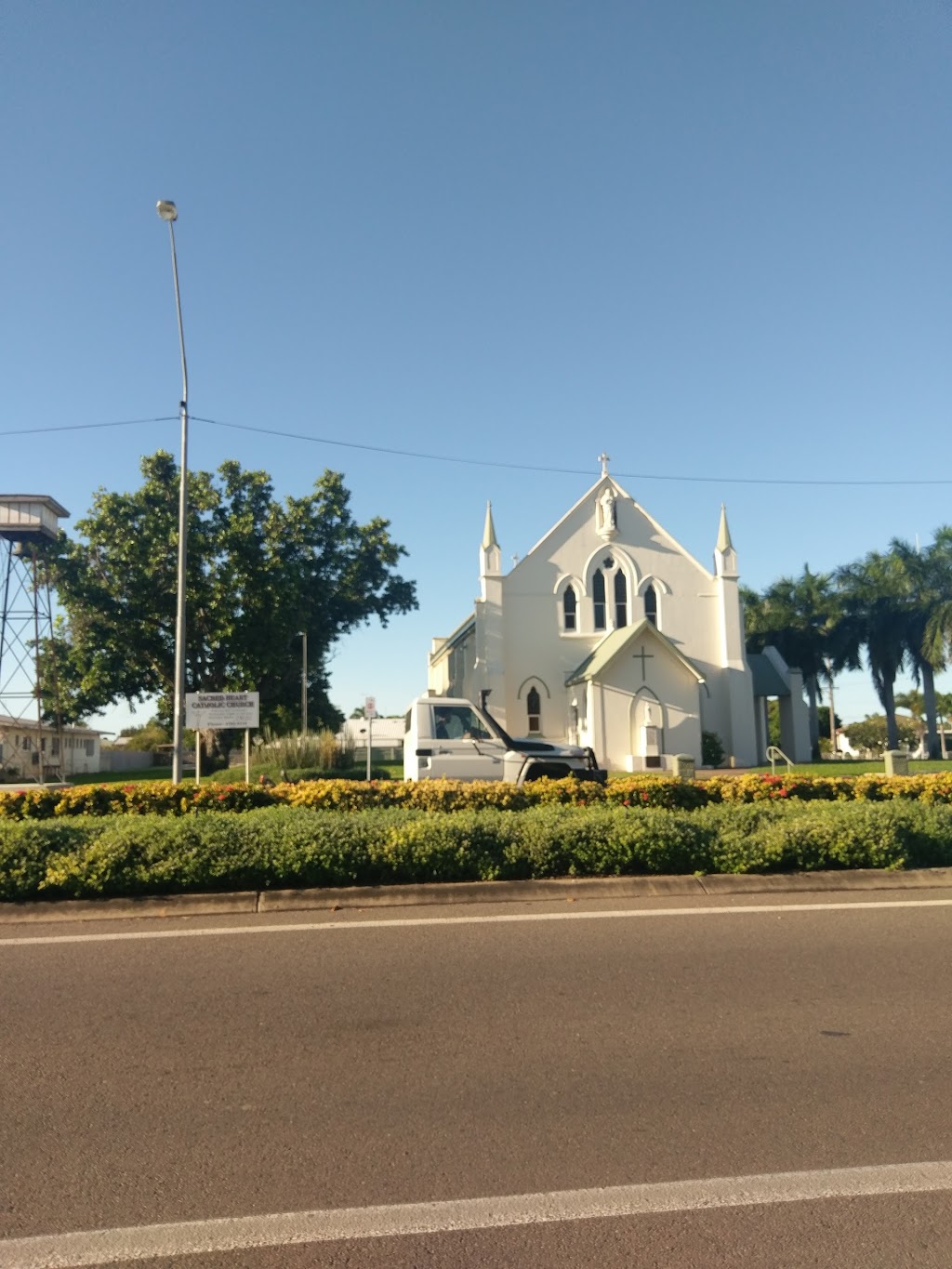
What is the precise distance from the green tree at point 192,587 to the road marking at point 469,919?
91.4ft

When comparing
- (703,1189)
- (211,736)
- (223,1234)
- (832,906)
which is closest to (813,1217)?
(703,1189)

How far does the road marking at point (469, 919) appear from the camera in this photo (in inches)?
291

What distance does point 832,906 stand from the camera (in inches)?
326

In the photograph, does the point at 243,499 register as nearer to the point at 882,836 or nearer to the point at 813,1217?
the point at 882,836

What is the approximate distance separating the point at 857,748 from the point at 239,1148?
288 ft

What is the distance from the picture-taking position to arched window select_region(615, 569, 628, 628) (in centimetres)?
3628

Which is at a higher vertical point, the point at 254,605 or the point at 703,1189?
the point at 254,605

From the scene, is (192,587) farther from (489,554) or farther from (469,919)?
(469,919)

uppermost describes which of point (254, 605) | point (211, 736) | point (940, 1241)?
point (254, 605)

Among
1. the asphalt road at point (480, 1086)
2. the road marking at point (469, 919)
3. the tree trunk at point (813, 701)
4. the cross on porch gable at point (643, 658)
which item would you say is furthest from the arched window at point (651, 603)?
the asphalt road at point (480, 1086)

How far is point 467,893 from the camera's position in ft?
28.3

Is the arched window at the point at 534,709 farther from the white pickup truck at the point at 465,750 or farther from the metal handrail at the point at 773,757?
the white pickup truck at the point at 465,750

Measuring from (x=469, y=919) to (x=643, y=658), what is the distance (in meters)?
25.1

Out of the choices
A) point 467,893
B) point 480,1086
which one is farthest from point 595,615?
point 480,1086
